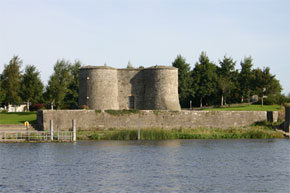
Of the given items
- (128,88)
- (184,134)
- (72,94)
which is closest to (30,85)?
(72,94)

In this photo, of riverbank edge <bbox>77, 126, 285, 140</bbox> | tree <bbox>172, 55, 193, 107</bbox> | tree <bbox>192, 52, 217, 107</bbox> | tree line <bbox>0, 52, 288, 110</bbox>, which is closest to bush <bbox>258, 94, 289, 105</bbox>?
tree line <bbox>0, 52, 288, 110</bbox>

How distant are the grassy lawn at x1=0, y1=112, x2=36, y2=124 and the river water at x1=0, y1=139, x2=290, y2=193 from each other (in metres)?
11.2

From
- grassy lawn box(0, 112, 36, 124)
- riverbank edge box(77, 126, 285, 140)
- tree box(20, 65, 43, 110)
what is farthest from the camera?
tree box(20, 65, 43, 110)

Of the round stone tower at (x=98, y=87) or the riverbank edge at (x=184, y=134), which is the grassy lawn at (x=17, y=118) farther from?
the riverbank edge at (x=184, y=134)

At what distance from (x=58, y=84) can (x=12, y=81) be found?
621 cm

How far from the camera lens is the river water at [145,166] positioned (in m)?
27.4

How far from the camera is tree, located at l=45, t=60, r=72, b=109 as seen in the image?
7318cm

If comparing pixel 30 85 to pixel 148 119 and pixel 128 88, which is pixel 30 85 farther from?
pixel 148 119

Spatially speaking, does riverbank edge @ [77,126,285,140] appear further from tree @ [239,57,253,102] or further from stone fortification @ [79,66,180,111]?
tree @ [239,57,253,102]

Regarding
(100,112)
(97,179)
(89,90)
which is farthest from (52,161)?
(89,90)

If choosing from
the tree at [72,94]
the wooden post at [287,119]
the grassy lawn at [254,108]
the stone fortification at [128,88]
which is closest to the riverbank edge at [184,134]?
the wooden post at [287,119]

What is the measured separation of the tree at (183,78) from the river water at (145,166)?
30934mm

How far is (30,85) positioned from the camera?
71.4 metres

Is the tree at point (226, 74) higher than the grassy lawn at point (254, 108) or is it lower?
higher
